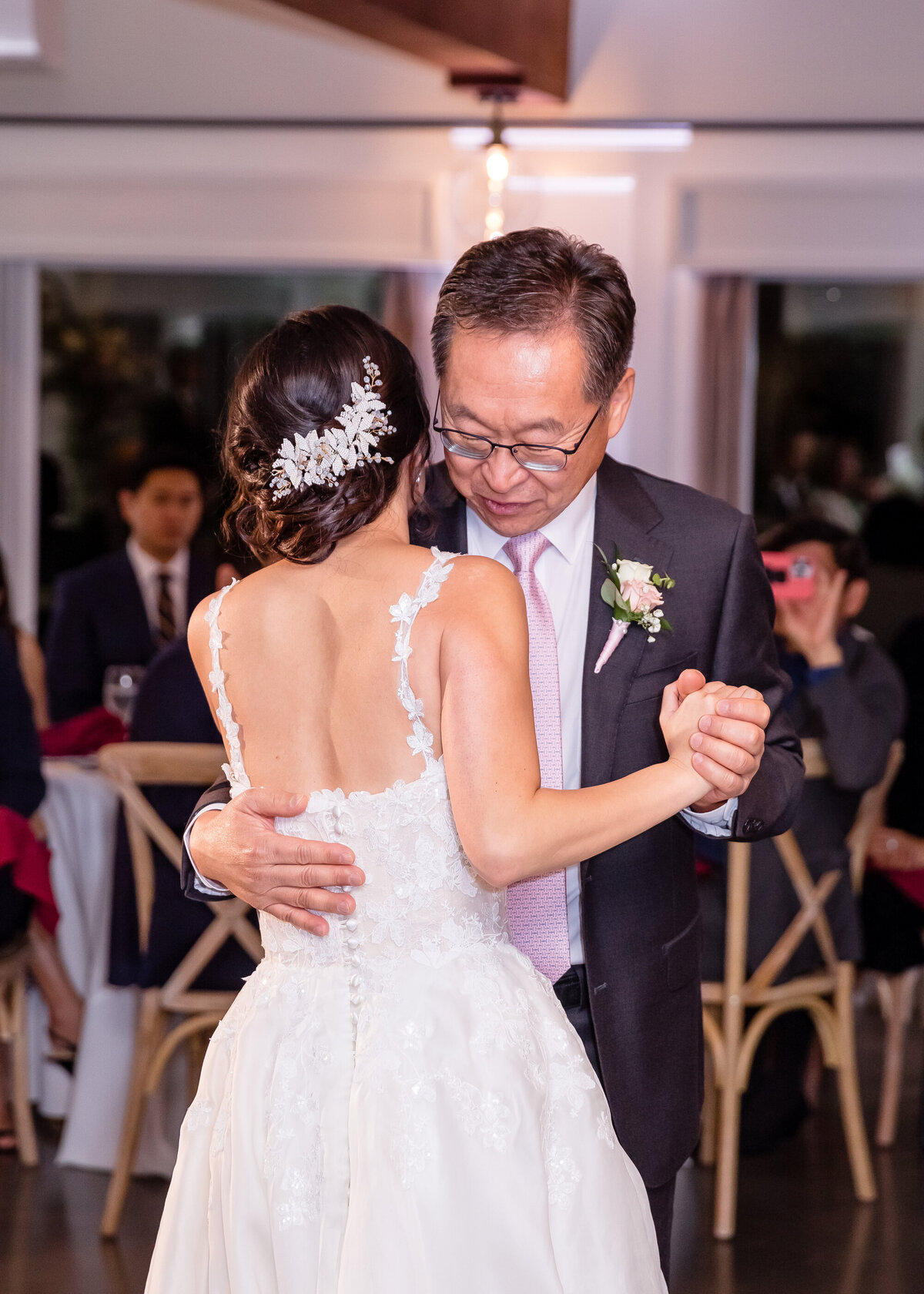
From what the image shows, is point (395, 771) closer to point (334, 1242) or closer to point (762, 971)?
point (334, 1242)

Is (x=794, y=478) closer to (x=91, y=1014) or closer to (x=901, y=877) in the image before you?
(x=901, y=877)

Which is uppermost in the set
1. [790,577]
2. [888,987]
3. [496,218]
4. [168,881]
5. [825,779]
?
[496,218]

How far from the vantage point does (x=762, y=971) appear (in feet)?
11.9

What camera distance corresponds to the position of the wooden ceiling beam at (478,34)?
446cm

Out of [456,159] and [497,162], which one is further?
[456,159]

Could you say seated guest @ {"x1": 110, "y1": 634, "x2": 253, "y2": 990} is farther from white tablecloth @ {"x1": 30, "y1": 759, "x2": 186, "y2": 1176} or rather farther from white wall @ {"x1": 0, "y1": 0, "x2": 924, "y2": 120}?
white wall @ {"x1": 0, "y1": 0, "x2": 924, "y2": 120}

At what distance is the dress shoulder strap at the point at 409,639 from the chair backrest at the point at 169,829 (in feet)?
6.07

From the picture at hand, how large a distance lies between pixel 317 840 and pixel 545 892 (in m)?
0.41

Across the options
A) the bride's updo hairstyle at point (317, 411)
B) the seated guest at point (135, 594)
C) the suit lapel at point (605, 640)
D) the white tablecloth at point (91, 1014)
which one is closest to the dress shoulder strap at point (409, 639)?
the bride's updo hairstyle at point (317, 411)

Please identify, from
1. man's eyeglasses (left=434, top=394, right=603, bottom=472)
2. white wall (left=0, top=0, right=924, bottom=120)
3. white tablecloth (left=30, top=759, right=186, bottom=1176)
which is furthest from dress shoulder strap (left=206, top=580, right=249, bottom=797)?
white wall (left=0, top=0, right=924, bottom=120)

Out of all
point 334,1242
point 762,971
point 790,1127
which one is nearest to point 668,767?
point 334,1242

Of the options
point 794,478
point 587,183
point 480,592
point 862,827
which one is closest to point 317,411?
point 480,592

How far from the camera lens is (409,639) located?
1.51 meters

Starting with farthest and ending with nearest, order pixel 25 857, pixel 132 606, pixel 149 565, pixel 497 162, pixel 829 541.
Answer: pixel 497 162 < pixel 149 565 < pixel 132 606 < pixel 829 541 < pixel 25 857
